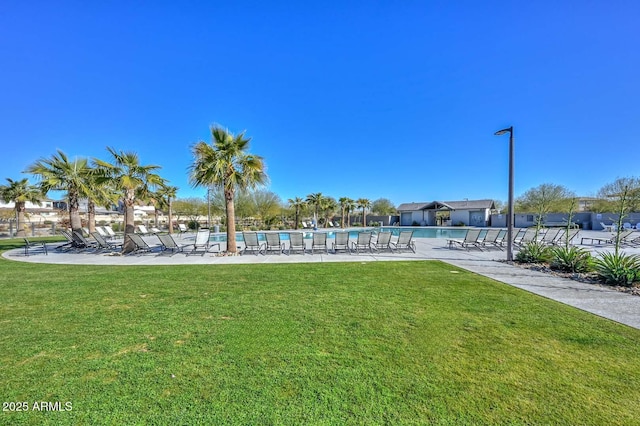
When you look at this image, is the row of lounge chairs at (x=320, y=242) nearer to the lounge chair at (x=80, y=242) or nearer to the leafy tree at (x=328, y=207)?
the lounge chair at (x=80, y=242)

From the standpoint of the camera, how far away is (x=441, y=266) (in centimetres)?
853

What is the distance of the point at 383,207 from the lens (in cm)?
5694

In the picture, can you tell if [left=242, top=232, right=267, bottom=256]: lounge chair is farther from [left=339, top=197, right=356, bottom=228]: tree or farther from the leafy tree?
[left=339, top=197, right=356, bottom=228]: tree

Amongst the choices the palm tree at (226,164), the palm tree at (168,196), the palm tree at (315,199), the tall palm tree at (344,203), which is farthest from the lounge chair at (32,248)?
the tall palm tree at (344,203)

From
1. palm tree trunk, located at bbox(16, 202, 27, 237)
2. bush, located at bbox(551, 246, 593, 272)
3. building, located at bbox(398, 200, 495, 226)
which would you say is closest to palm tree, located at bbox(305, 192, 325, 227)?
building, located at bbox(398, 200, 495, 226)

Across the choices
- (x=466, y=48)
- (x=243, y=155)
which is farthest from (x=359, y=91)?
(x=243, y=155)

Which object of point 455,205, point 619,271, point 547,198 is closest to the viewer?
point 619,271

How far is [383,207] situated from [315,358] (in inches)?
2195

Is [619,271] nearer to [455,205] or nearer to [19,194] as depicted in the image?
[19,194]

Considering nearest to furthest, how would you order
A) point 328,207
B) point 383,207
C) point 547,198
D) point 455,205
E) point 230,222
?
point 230,222, point 547,198, point 328,207, point 455,205, point 383,207

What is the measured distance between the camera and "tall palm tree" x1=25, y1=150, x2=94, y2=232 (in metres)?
13.1

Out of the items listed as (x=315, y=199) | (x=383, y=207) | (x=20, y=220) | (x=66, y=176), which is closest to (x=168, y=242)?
(x=66, y=176)

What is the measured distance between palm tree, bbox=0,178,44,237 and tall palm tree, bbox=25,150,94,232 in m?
13.0

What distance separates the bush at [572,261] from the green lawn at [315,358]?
3499mm
